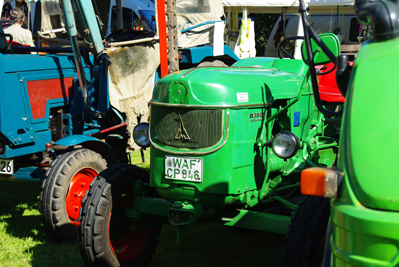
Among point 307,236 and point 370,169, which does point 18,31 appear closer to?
point 307,236

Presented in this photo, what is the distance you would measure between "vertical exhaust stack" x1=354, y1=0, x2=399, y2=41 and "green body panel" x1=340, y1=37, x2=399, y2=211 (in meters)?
0.05

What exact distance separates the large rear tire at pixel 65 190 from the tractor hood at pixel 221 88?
1.50 metres

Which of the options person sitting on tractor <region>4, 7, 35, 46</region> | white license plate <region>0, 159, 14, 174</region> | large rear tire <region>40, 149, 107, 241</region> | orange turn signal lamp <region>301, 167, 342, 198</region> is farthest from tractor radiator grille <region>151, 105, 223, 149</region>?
person sitting on tractor <region>4, 7, 35, 46</region>

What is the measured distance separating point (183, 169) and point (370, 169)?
61.6 inches

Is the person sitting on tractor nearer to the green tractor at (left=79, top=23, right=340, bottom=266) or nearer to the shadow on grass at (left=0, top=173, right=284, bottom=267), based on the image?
the shadow on grass at (left=0, top=173, right=284, bottom=267)

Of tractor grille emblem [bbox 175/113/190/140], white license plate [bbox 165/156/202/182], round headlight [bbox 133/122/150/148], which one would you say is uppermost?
tractor grille emblem [bbox 175/113/190/140]

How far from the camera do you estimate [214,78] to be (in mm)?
3018

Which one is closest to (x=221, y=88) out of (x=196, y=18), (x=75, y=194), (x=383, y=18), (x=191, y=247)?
(x=383, y=18)

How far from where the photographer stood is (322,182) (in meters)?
1.76

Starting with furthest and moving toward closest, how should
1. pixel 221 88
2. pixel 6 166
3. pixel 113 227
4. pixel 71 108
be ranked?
pixel 71 108, pixel 6 166, pixel 113 227, pixel 221 88

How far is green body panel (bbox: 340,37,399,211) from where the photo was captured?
1.62 meters

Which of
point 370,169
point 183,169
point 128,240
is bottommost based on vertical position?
point 128,240

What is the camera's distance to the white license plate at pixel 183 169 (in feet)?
9.82

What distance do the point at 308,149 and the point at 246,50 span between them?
645cm
